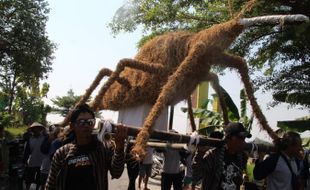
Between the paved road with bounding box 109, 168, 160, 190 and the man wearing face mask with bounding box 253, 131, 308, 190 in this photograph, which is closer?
the man wearing face mask with bounding box 253, 131, 308, 190

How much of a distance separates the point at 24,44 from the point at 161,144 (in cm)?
1840

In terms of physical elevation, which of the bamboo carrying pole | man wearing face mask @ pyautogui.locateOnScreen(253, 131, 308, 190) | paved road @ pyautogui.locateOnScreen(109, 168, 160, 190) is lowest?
paved road @ pyautogui.locateOnScreen(109, 168, 160, 190)

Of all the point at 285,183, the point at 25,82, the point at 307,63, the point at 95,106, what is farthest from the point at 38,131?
the point at 25,82

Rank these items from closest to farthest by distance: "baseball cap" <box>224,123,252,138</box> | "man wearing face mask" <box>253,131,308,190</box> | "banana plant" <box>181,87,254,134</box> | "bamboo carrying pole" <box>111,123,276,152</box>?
"bamboo carrying pole" <box>111,123,276,152</box>, "baseball cap" <box>224,123,252,138</box>, "man wearing face mask" <box>253,131,308,190</box>, "banana plant" <box>181,87,254,134</box>

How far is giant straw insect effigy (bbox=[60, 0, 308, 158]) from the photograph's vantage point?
450 cm

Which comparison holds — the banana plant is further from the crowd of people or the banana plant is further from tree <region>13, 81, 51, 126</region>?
tree <region>13, 81, 51, 126</region>

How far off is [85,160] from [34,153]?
5606 mm

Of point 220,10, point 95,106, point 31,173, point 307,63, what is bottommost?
point 31,173

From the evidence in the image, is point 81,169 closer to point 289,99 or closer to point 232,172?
point 232,172

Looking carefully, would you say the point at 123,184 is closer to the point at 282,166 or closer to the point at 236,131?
the point at 282,166

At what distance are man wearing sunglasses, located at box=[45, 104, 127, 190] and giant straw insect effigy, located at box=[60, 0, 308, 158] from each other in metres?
0.96

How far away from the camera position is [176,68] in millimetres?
4949

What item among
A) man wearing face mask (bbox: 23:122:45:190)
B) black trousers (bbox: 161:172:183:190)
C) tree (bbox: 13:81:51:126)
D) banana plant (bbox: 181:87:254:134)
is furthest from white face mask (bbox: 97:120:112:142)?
tree (bbox: 13:81:51:126)

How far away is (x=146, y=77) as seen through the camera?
16.6 feet
